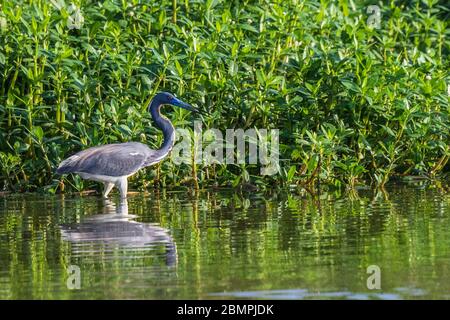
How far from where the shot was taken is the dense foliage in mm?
14500

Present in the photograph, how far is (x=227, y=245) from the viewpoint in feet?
34.8

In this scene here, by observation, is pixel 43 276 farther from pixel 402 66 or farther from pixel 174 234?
pixel 402 66

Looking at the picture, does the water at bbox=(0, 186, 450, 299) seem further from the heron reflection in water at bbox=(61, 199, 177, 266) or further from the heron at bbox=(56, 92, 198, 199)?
the heron at bbox=(56, 92, 198, 199)

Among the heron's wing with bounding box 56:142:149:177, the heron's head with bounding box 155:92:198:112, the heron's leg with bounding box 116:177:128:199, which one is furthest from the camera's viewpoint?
the heron's head with bounding box 155:92:198:112

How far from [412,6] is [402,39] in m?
1.03

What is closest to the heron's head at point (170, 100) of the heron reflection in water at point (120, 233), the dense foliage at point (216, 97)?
the dense foliage at point (216, 97)

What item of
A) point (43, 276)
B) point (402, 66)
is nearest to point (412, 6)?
point (402, 66)

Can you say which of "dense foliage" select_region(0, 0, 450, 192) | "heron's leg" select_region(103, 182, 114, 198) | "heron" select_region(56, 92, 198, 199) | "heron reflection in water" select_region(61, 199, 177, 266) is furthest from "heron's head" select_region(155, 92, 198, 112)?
"heron reflection in water" select_region(61, 199, 177, 266)

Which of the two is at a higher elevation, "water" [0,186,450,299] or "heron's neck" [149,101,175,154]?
"heron's neck" [149,101,175,154]

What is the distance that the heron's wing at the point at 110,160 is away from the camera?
45.4 feet

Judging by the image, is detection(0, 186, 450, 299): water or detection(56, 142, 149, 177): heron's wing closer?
detection(0, 186, 450, 299): water

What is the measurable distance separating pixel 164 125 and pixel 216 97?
0.87 m

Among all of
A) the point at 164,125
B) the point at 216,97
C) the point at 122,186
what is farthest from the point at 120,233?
the point at 216,97

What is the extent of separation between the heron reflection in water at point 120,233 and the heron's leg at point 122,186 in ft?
3.97
